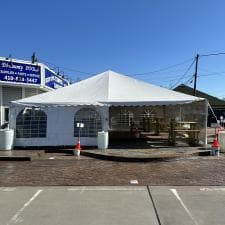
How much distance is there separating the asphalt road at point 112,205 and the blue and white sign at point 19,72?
1247 cm

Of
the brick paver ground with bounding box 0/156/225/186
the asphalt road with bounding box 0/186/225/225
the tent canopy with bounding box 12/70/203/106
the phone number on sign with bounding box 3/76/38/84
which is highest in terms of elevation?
the phone number on sign with bounding box 3/76/38/84

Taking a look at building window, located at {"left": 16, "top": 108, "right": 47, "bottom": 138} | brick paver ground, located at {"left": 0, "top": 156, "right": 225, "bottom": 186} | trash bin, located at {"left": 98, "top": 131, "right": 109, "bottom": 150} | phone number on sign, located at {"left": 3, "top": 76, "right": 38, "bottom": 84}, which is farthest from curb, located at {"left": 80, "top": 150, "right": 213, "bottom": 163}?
phone number on sign, located at {"left": 3, "top": 76, "right": 38, "bottom": 84}

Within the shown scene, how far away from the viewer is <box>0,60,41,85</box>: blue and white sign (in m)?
21.0

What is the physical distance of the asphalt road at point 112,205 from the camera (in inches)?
265

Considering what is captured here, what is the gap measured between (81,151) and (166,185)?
6.82 meters

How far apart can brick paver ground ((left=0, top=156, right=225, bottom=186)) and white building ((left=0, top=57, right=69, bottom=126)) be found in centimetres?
823

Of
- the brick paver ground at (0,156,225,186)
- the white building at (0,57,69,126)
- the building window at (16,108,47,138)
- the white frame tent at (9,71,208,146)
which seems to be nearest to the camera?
the brick paver ground at (0,156,225,186)

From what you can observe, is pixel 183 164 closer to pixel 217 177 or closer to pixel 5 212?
pixel 217 177

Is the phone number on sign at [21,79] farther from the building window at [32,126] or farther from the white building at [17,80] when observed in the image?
the building window at [32,126]

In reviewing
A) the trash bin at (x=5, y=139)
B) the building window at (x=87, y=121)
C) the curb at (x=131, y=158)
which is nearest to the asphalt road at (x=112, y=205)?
the curb at (x=131, y=158)

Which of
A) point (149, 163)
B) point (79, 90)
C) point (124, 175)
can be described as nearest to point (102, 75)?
point (79, 90)

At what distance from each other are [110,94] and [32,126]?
3.87m

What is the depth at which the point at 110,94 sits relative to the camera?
18.8 meters

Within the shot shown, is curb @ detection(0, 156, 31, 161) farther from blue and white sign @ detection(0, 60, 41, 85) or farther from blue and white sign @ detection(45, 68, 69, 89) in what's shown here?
blue and white sign @ detection(45, 68, 69, 89)
